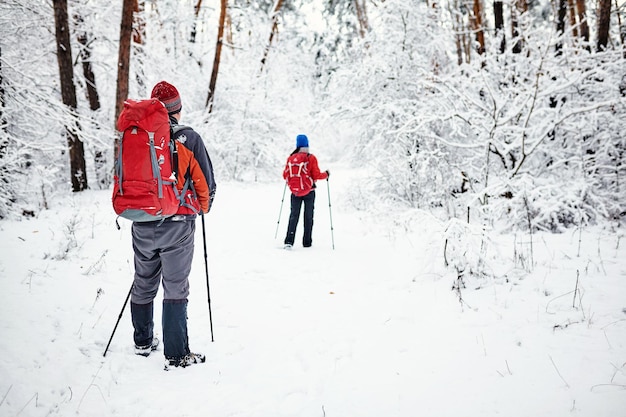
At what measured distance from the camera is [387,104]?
29.8ft

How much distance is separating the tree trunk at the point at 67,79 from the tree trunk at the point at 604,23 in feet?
36.6

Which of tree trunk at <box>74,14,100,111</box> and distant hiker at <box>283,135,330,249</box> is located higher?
tree trunk at <box>74,14,100,111</box>

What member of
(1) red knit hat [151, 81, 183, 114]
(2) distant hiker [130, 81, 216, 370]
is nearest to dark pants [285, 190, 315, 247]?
(2) distant hiker [130, 81, 216, 370]

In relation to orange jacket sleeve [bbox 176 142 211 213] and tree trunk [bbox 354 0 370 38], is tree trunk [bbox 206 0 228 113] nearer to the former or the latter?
tree trunk [bbox 354 0 370 38]

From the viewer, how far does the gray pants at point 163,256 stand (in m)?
2.88

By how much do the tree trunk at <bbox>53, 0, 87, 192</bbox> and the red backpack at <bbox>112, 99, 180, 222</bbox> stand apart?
6.16m

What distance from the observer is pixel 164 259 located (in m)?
2.90

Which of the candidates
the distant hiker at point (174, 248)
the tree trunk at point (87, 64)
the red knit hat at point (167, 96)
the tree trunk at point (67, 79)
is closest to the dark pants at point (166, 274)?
the distant hiker at point (174, 248)

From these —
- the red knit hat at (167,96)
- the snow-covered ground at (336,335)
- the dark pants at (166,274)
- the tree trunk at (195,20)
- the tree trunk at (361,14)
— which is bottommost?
the snow-covered ground at (336,335)

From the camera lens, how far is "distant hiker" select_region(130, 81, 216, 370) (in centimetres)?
289

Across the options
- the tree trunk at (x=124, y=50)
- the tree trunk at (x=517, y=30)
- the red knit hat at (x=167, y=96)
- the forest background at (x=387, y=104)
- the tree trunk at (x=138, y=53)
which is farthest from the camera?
the tree trunk at (x=138, y=53)

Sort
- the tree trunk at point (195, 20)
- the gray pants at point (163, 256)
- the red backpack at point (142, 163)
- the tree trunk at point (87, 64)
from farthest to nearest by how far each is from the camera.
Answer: the tree trunk at point (195, 20)
the tree trunk at point (87, 64)
the gray pants at point (163, 256)
the red backpack at point (142, 163)

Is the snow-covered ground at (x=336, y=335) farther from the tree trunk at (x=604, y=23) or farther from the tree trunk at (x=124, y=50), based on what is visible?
the tree trunk at (x=124, y=50)

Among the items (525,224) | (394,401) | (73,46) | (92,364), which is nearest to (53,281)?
(92,364)
